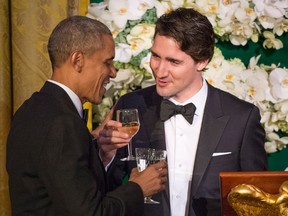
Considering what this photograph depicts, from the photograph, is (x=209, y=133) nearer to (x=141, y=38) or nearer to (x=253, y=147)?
(x=253, y=147)

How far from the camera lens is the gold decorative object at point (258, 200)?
165 cm

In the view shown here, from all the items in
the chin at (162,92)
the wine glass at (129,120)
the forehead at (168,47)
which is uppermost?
the forehead at (168,47)

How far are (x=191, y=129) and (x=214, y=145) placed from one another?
0.45 feet

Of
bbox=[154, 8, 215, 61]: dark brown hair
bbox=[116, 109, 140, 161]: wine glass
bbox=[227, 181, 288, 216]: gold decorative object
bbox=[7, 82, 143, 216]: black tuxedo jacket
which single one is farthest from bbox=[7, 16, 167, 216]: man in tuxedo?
bbox=[154, 8, 215, 61]: dark brown hair

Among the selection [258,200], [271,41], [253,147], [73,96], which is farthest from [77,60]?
[271,41]

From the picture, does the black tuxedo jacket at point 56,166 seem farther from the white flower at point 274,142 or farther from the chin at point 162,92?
the white flower at point 274,142

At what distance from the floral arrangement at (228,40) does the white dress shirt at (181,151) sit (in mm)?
449

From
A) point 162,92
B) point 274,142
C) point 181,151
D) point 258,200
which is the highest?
point 162,92

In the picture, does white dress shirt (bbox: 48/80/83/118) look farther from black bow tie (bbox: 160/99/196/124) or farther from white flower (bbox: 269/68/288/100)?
white flower (bbox: 269/68/288/100)

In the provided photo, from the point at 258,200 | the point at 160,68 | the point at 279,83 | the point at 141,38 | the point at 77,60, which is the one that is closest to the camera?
the point at 258,200

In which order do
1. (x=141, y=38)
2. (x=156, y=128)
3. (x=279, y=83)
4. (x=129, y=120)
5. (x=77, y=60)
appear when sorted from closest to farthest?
1. (x=77, y=60)
2. (x=129, y=120)
3. (x=156, y=128)
4. (x=141, y=38)
5. (x=279, y=83)

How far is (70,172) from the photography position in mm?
1663

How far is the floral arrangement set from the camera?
9.41 ft

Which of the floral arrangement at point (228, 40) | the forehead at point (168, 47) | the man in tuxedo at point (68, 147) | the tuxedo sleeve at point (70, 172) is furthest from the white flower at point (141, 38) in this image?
the tuxedo sleeve at point (70, 172)
